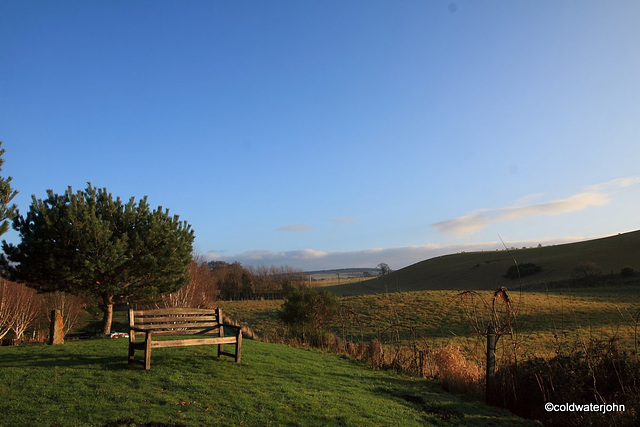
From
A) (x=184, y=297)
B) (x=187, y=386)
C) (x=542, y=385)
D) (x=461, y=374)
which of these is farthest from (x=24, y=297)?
(x=542, y=385)

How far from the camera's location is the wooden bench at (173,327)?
8570 mm

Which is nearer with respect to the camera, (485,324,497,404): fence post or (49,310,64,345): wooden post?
(485,324,497,404): fence post

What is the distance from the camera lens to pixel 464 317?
3541cm

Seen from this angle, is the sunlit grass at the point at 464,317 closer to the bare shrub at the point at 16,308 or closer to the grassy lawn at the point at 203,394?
the bare shrub at the point at 16,308

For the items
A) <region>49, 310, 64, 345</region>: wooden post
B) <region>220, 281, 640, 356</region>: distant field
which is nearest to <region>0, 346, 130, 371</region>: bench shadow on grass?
<region>49, 310, 64, 345</region>: wooden post

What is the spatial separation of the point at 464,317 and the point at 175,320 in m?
30.7

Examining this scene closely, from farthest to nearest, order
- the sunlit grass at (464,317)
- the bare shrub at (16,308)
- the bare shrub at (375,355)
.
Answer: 1. the sunlit grass at (464,317)
2. the bare shrub at (16,308)
3. the bare shrub at (375,355)

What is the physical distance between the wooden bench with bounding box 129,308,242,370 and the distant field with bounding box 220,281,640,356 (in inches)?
560

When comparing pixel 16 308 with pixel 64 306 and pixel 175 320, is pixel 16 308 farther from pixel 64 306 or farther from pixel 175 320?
pixel 175 320

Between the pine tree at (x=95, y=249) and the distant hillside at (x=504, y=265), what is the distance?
42.5m

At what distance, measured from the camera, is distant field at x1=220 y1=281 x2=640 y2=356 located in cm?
2537

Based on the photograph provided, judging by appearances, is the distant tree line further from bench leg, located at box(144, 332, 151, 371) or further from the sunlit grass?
bench leg, located at box(144, 332, 151, 371)

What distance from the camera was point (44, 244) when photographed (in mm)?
15609

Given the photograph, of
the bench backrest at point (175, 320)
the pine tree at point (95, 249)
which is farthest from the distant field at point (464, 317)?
the bench backrest at point (175, 320)
